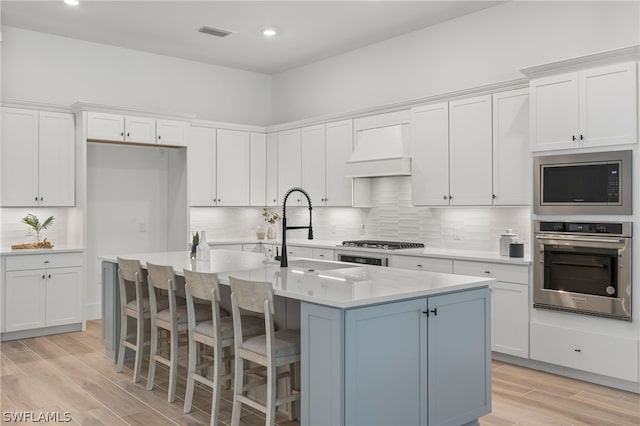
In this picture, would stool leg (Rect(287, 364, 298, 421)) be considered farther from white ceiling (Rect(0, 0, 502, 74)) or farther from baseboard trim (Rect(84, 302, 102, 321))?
baseboard trim (Rect(84, 302, 102, 321))

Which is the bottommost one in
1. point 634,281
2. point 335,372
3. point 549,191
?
point 335,372

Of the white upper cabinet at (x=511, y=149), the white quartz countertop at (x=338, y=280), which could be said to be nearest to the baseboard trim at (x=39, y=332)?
the white quartz countertop at (x=338, y=280)

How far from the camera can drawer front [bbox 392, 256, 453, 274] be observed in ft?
17.4

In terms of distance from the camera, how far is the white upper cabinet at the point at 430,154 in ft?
18.6

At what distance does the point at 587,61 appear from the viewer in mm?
4348

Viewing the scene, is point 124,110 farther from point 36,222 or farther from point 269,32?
point 269,32

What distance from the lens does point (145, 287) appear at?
17.0ft

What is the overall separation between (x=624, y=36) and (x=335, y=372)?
12.8 ft

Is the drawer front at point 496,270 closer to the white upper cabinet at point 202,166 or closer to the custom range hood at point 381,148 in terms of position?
the custom range hood at point 381,148

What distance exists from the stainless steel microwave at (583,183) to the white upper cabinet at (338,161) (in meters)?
2.56

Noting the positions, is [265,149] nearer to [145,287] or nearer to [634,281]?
[145,287]

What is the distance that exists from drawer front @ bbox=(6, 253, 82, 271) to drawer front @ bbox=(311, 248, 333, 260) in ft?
8.85

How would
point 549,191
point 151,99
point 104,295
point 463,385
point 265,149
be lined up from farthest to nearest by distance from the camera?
1. point 265,149
2. point 151,99
3. point 104,295
4. point 549,191
5. point 463,385

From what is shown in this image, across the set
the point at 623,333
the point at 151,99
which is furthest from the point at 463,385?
the point at 151,99
